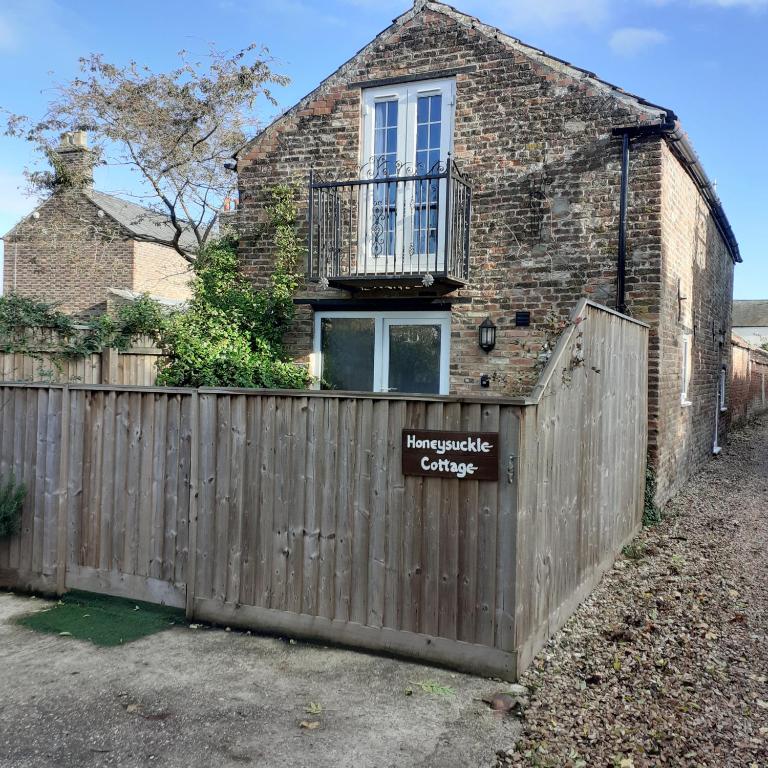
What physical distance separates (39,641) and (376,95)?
7746 mm

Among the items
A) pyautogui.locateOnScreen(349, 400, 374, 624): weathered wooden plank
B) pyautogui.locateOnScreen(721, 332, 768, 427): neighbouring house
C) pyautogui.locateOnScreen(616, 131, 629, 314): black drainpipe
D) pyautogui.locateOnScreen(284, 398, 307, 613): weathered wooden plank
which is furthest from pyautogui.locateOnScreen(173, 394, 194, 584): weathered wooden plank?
pyautogui.locateOnScreen(721, 332, 768, 427): neighbouring house

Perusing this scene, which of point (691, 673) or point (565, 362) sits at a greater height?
point (565, 362)

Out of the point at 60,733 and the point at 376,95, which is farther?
the point at 376,95

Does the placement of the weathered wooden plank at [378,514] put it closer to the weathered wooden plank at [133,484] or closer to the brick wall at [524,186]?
the weathered wooden plank at [133,484]

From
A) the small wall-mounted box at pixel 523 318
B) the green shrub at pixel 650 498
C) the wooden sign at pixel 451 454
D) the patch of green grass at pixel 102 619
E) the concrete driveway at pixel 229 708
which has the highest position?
the small wall-mounted box at pixel 523 318

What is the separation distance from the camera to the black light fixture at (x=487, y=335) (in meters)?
8.80

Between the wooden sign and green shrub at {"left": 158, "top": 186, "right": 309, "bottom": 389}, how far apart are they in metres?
5.04

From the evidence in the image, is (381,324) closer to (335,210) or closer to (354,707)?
(335,210)

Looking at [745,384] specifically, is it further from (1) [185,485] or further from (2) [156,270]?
(1) [185,485]

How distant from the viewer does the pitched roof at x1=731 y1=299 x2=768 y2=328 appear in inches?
2376

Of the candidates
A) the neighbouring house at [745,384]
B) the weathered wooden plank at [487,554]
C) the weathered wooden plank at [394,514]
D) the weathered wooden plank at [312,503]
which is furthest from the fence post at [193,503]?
the neighbouring house at [745,384]

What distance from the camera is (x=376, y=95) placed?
9625mm

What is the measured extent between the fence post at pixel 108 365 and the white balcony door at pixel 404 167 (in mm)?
3344

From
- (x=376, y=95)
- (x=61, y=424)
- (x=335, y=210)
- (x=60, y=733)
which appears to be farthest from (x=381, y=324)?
(x=60, y=733)
